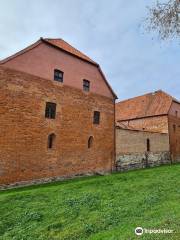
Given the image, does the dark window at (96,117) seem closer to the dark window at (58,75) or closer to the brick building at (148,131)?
the brick building at (148,131)

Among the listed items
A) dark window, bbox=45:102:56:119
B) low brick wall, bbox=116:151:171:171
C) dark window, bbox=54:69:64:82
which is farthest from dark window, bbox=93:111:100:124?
dark window, bbox=54:69:64:82

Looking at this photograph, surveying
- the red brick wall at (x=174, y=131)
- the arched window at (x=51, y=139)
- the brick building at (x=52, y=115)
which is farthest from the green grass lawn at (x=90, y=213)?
the red brick wall at (x=174, y=131)

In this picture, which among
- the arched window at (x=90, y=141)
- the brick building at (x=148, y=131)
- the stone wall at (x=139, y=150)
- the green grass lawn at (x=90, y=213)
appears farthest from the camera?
the brick building at (x=148, y=131)

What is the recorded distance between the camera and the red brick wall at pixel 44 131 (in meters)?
13.5

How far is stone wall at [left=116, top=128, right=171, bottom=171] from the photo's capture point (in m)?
20.6

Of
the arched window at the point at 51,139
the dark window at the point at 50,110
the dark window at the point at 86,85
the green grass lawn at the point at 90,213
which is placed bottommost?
the green grass lawn at the point at 90,213

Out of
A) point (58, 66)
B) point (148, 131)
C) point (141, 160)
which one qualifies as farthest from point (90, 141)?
point (148, 131)

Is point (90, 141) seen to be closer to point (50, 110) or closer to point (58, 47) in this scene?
point (50, 110)

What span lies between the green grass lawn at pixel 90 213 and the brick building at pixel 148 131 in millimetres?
10027

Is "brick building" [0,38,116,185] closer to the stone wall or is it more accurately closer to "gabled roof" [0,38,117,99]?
"gabled roof" [0,38,117,99]

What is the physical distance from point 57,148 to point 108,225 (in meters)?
9.73

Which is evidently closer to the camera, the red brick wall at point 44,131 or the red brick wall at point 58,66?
the red brick wall at point 44,131

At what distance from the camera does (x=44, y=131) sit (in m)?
15.1

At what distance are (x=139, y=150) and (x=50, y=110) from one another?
10924 mm
